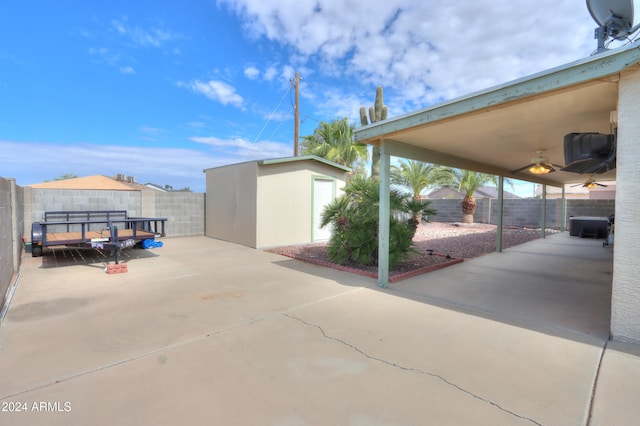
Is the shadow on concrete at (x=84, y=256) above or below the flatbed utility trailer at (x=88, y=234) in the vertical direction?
below

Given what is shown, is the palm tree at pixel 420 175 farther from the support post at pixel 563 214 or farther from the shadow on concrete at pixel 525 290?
the shadow on concrete at pixel 525 290

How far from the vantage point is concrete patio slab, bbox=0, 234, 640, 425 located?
2.02 m

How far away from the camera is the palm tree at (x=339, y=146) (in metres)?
15.0

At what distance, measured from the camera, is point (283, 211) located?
9430mm

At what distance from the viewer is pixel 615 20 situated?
3508mm

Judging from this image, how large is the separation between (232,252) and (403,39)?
883 centimetres

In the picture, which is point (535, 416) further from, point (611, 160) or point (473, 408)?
point (611, 160)

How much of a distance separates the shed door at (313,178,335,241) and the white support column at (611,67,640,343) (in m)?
7.74

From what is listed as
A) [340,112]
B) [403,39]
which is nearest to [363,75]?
[340,112]

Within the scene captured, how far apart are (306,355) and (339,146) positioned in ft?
44.5

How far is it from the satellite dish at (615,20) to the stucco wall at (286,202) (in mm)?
7375

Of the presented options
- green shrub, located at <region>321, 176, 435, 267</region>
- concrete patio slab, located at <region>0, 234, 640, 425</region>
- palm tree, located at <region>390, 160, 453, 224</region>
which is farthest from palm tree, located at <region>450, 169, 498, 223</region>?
concrete patio slab, located at <region>0, 234, 640, 425</region>

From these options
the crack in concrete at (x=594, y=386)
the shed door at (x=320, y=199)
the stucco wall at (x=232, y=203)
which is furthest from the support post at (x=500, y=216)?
the stucco wall at (x=232, y=203)

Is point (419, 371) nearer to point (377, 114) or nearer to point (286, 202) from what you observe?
point (286, 202)
